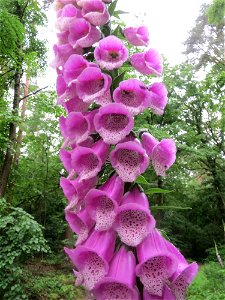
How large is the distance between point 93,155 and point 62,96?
29 cm

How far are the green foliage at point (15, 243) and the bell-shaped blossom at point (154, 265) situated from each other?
5.99 metres

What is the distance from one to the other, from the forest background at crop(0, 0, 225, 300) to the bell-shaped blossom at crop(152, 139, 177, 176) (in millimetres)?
5591

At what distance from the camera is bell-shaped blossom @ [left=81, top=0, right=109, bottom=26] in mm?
1384

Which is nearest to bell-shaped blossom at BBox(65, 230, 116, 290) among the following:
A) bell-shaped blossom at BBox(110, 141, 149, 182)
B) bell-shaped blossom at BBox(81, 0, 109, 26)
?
bell-shaped blossom at BBox(110, 141, 149, 182)

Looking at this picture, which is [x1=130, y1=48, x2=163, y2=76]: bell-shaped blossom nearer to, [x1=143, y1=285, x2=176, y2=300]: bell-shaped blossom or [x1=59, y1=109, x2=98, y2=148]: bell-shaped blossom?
[x1=59, y1=109, x2=98, y2=148]: bell-shaped blossom

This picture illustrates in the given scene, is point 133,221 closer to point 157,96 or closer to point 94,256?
point 94,256

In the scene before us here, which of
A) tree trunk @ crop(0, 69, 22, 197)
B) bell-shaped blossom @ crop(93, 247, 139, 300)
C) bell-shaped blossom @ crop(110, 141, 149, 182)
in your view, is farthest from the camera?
tree trunk @ crop(0, 69, 22, 197)

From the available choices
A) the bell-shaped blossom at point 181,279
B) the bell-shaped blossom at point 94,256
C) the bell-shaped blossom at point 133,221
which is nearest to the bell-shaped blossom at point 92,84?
the bell-shaped blossom at point 133,221

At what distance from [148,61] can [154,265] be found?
85cm

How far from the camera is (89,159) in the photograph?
132cm

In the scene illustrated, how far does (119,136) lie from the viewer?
1.25 metres

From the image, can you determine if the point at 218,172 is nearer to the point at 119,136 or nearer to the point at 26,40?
the point at 26,40

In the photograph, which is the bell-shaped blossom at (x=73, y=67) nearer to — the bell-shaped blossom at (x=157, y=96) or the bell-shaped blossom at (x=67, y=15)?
the bell-shaped blossom at (x=67, y=15)

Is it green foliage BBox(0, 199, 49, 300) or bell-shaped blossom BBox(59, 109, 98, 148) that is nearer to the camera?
bell-shaped blossom BBox(59, 109, 98, 148)
